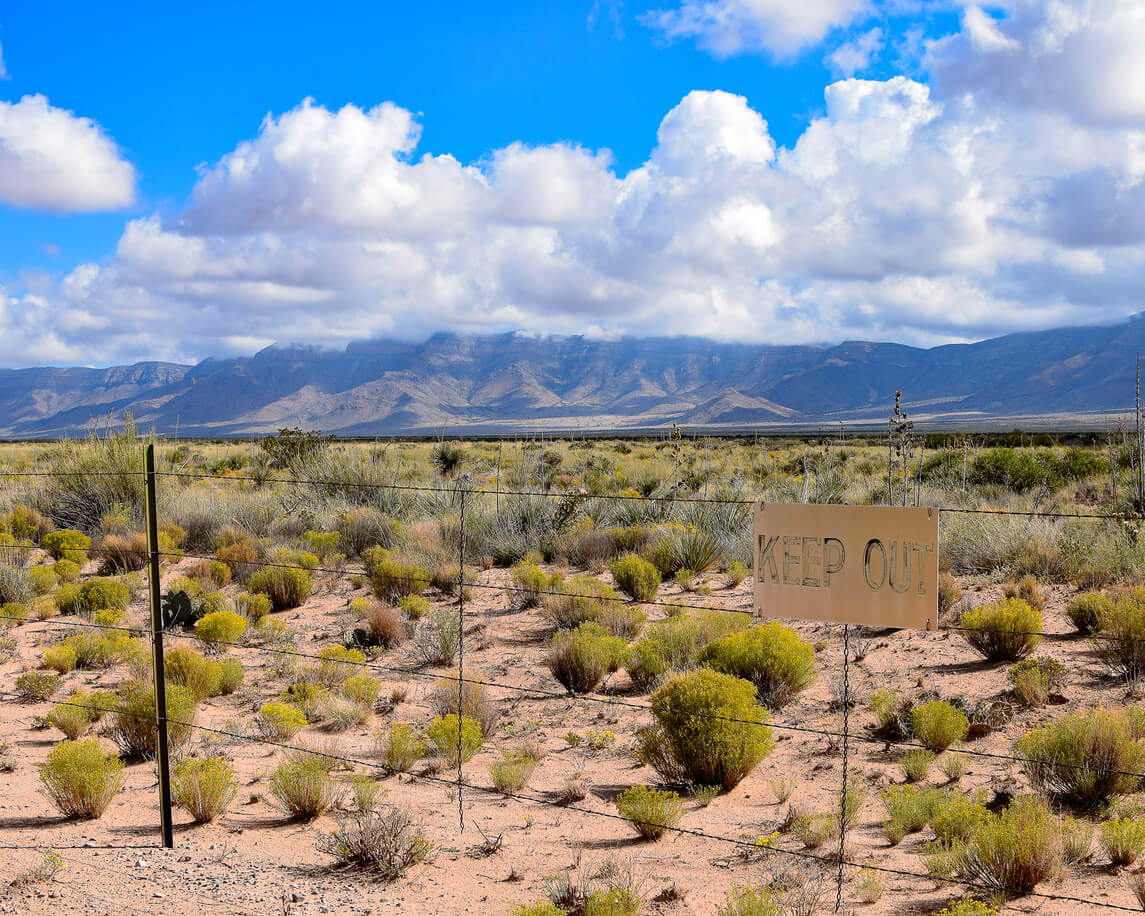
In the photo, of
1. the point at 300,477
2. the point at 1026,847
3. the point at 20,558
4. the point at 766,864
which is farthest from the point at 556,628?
the point at 300,477

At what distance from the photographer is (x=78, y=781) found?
6.54 metres

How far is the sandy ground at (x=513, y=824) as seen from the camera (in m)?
5.51

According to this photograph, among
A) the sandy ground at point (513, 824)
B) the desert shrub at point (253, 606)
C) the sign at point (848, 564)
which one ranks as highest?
the sign at point (848, 564)

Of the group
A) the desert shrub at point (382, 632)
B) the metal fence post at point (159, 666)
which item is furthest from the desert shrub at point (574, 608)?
the metal fence post at point (159, 666)

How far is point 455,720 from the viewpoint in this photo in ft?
26.6

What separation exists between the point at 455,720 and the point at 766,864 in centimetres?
308

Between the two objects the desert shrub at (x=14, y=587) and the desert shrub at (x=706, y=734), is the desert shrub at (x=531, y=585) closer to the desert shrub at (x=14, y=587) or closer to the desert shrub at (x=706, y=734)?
the desert shrub at (x=706, y=734)

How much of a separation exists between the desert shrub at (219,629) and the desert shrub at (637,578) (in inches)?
204

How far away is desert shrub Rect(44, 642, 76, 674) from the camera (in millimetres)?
10328

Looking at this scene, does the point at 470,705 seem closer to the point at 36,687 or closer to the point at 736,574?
the point at 36,687

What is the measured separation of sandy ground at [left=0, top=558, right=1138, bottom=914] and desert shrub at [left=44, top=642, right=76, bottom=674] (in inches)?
10.3

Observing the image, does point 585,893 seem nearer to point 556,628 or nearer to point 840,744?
point 840,744

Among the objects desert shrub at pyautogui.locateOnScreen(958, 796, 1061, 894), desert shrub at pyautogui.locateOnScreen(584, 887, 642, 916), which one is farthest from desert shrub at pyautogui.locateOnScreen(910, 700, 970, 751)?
desert shrub at pyautogui.locateOnScreen(584, 887, 642, 916)

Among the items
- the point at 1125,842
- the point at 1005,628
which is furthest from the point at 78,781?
the point at 1005,628
